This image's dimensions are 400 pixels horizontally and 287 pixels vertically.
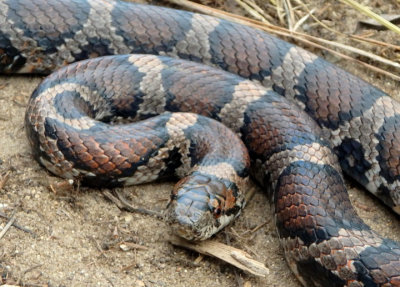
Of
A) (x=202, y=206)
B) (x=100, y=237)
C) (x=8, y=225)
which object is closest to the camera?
(x=202, y=206)

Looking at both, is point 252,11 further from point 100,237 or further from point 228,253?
point 100,237

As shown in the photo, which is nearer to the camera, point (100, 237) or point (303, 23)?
point (100, 237)

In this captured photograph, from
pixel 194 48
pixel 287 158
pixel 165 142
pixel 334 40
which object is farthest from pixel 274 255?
pixel 334 40

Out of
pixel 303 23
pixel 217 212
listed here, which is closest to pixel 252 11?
pixel 303 23

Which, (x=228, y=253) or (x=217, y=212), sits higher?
(x=217, y=212)

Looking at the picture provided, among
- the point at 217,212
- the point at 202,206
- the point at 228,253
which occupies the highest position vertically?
the point at 202,206

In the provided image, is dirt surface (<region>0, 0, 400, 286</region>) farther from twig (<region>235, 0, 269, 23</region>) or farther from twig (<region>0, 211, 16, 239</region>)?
twig (<region>235, 0, 269, 23</region>)

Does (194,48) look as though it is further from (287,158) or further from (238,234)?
(238,234)
